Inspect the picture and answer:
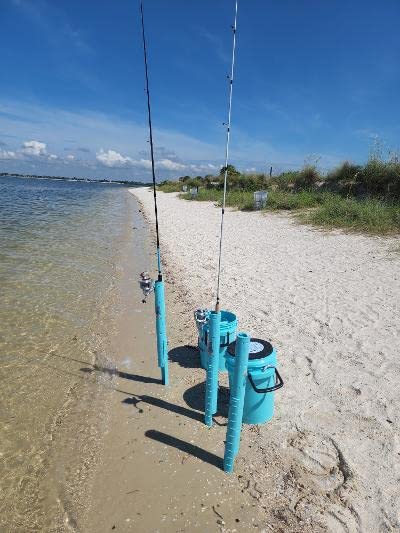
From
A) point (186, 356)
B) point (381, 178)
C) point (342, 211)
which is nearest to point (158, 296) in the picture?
point (186, 356)

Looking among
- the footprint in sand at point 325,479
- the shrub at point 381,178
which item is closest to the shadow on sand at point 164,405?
the footprint in sand at point 325,479

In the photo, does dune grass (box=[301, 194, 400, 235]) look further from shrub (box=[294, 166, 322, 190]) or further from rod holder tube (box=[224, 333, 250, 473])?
rod holder tube (box=[224, 333, 250, 473])

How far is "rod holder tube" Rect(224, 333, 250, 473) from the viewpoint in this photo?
2689mm

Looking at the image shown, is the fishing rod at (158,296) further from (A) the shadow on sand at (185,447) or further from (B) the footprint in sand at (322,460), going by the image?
(B) the footprint in sand at (322,460)

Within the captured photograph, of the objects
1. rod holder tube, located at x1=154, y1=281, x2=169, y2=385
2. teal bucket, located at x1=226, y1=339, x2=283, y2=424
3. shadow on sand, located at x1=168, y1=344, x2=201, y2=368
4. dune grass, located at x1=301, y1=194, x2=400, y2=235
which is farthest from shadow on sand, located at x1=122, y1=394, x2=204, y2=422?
dune grass, located at x1=301, y1=194, x2=400, y2=235

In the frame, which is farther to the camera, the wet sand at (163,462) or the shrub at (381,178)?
the shrub at (381,178)

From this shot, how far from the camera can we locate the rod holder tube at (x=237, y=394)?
106 inches

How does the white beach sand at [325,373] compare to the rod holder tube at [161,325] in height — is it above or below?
below

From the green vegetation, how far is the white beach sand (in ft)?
9.90

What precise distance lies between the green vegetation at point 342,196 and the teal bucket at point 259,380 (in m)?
10.5

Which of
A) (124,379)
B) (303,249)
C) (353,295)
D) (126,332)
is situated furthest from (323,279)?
(124,379)

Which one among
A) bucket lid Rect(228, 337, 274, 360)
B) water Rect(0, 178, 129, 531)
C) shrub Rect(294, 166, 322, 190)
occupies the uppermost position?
shrub Rect(294, 166, 322, 190)

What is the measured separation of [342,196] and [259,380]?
17.7 metres

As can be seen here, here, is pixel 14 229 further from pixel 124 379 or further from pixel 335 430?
pixel 335 430
